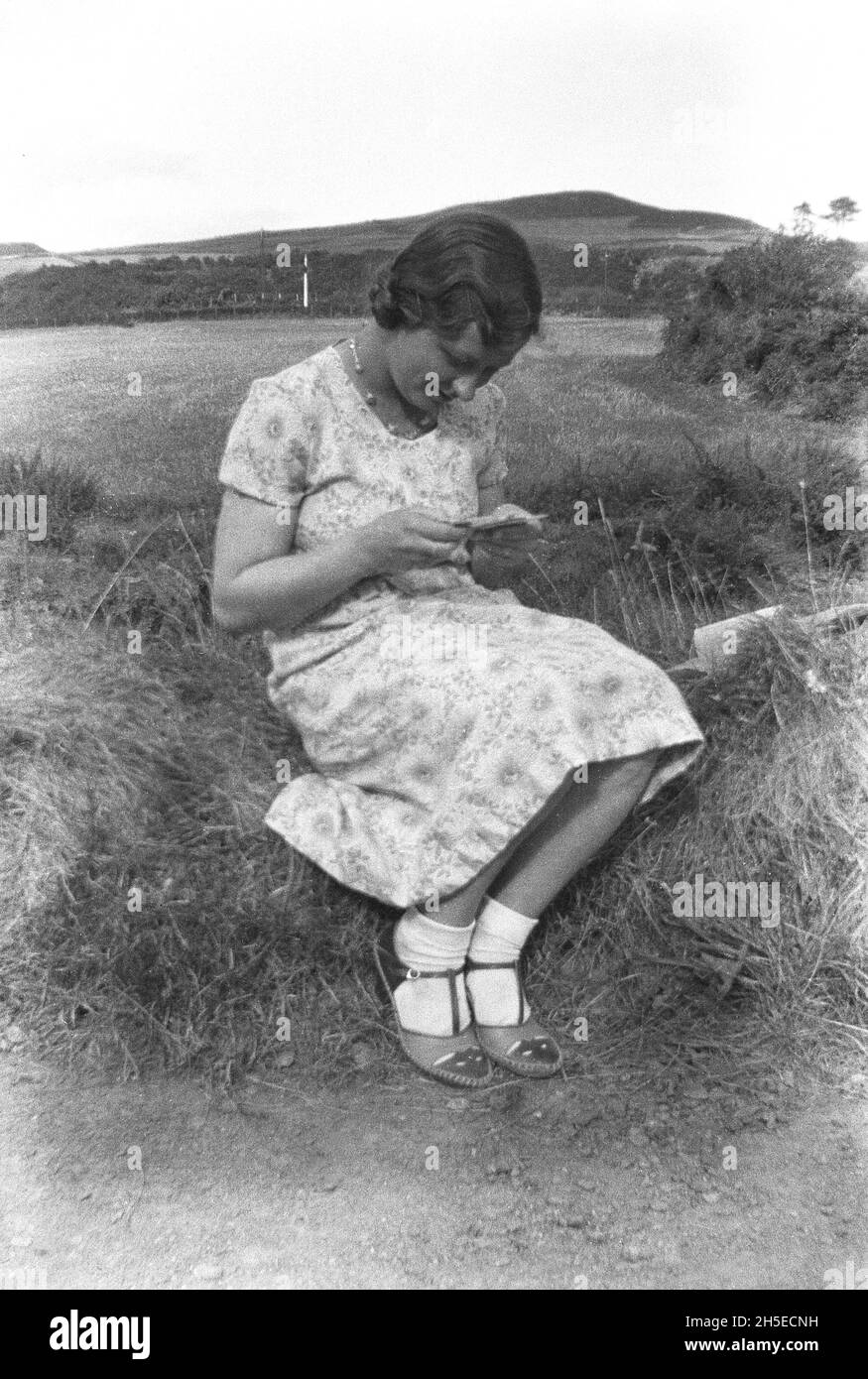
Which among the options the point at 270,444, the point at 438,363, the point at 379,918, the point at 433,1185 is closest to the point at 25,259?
the point at 270,444

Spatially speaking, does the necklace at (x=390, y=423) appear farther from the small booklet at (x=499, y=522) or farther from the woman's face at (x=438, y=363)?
the small booklet at (x=499, y=522)

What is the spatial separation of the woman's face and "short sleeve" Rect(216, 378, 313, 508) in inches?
9.6

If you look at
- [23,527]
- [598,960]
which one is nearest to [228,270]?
[23,527]

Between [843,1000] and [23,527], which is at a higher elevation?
[23,527]

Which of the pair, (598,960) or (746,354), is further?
(746,354)

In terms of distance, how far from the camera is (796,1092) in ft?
10.1

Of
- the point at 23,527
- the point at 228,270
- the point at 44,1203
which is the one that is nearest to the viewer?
the point at 44,1203

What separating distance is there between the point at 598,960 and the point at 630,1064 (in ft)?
0.98

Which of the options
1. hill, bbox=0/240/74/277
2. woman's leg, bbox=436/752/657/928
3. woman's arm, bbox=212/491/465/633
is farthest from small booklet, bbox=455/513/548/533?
hill, bbox=0/240/74/277

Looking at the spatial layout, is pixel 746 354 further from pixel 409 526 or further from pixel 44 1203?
pixel 44 1203

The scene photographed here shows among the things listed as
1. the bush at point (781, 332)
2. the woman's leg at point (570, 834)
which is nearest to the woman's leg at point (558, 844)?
the woman's leg at point (570, 834)

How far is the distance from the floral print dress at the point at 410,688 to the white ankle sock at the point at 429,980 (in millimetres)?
84

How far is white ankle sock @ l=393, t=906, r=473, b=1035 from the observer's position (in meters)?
3.09

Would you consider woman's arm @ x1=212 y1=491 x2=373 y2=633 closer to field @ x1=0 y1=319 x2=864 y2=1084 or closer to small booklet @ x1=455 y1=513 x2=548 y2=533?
small booklet @ x1=455 y1=513 x2=548 y2=533
